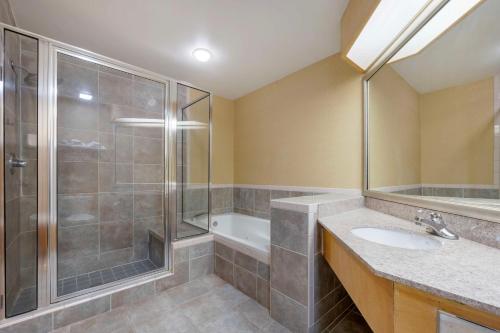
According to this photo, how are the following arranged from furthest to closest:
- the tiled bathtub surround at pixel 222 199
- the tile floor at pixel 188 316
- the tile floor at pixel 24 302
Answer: the tiled bathtub surround at pixel 222 199
the tile floor at pixel 188 316
the tile floor at pixel 24 302

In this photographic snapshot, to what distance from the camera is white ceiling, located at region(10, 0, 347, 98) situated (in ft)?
4.79

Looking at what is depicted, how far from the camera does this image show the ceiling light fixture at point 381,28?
1.17 meters

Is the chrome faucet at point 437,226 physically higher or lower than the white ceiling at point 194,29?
lower

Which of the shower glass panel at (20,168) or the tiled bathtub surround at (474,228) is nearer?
the tiled bathtub surround at (474,228)

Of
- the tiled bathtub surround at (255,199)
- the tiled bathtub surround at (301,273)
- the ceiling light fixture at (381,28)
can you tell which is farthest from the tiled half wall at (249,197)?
the ceiling light fixture at (381,28)

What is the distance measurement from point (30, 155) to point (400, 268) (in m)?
2.32

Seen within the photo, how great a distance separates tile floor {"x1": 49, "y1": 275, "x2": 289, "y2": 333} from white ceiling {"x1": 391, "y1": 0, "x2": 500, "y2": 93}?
1.99m

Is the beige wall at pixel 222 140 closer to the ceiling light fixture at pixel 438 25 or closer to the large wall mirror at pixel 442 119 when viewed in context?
the large wall mirror at pixel 442 119

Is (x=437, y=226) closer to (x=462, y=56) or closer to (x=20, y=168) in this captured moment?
(x=462, y=56)

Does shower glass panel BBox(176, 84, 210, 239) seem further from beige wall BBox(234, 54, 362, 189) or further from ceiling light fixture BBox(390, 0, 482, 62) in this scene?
ceiling light fixture BBox(390, 0, 482, 62)

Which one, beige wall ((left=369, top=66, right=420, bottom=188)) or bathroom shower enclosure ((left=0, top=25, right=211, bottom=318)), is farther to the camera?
beige wall ((left=369, top=66, right=420, bottom=188))

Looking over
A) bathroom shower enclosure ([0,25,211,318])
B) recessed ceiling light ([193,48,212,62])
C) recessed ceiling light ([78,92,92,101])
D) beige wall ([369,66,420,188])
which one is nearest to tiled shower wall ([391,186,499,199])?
beige wall ([369,66,420,188])

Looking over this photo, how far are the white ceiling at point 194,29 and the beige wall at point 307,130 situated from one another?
0.94ft

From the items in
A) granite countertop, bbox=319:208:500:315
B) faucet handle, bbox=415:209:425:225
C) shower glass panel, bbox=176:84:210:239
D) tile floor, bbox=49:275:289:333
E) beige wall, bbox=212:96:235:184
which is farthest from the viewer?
beige wall, bbox=212:96:235:184
